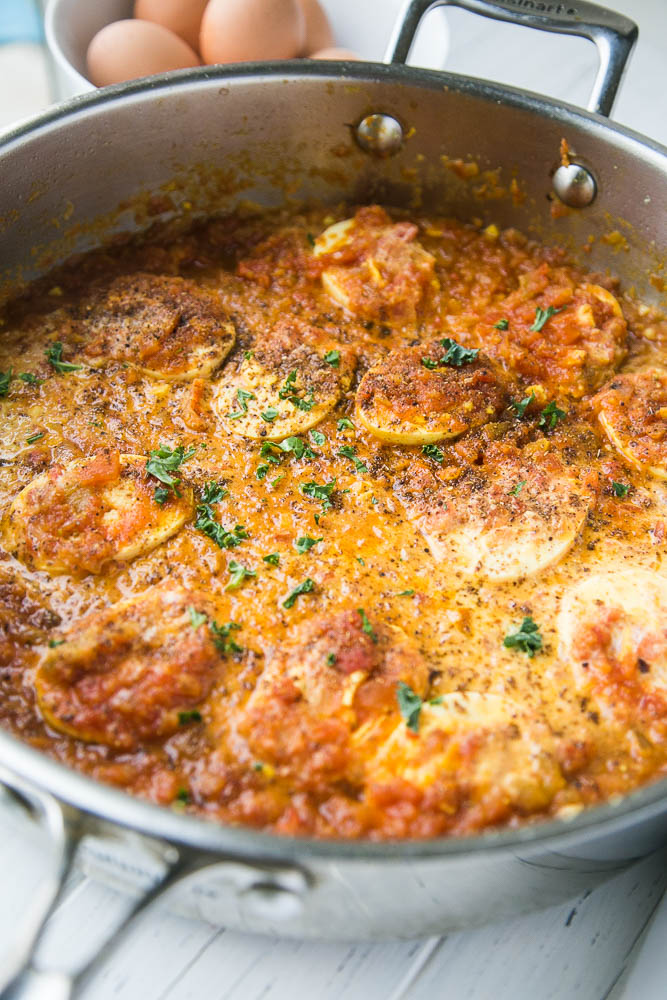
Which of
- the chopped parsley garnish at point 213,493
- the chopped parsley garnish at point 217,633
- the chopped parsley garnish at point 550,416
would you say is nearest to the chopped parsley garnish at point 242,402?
the chopped parsley garnish at point 213,493

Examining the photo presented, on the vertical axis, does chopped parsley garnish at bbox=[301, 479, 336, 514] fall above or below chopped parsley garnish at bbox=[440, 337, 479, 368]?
below

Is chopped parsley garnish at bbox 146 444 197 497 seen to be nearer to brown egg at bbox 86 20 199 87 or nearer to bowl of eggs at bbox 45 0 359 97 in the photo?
bowl of eggs at bbox 45 0 359 97

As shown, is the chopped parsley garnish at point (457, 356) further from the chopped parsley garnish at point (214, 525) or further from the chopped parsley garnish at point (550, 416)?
the chopped parsley garnish at point (214, 525)

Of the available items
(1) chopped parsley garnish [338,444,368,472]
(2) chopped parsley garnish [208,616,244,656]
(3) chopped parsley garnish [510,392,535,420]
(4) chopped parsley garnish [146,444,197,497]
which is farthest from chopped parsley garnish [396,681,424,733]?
(3) chopped parsley garnish [510,392,535,420]

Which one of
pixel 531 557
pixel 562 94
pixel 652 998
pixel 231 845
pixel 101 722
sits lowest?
pixel 652 998

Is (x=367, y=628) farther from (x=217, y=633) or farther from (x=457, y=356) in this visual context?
(x=457, y=356)

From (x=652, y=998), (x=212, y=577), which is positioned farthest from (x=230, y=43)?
(x=652, y=998)

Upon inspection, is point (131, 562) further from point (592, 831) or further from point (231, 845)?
point (592, 831)
